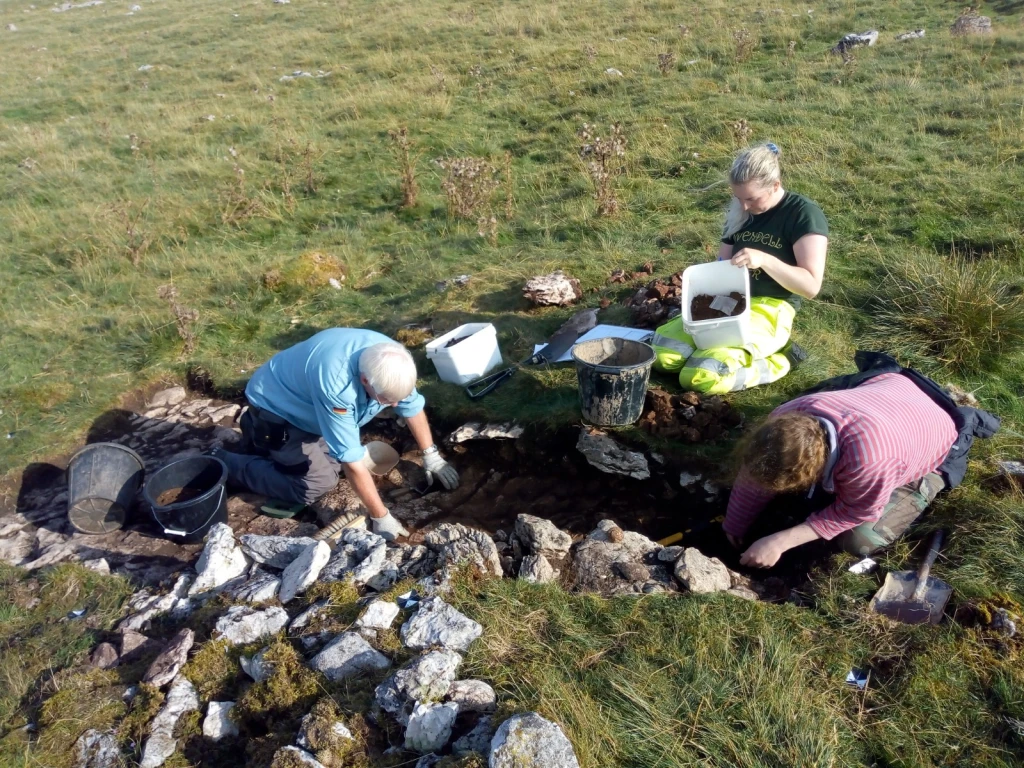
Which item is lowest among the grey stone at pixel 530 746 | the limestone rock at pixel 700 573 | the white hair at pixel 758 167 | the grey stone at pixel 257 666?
the limestone rock at pixel 700 573

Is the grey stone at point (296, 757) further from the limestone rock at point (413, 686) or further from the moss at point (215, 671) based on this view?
the moss at point (215, 671)

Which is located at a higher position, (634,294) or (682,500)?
(634,294)

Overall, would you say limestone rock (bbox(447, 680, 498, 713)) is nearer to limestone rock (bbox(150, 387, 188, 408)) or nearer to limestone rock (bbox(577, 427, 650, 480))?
limestone rock (bbox(577, 427, 650, 480))

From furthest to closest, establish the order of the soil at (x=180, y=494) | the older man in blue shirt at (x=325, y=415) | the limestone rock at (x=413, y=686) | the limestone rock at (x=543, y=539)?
1. the soil at (x=180, y=494)
2. the older man in blue shirt at (x=325, y=415)
3. the limestone rock at (x=543, y=539)
4. the limestone rock at (x=413, y=686)

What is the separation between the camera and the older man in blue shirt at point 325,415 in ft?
10.8

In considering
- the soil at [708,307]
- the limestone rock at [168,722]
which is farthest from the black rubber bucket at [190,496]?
the soil at [708,307]

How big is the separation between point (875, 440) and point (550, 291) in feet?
10.2

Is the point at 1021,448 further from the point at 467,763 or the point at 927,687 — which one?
the point at 467,763

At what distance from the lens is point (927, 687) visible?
7.89 ft

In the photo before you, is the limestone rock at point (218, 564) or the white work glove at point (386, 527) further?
the white work glove at point (386, 527)

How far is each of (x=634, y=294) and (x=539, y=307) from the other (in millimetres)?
758

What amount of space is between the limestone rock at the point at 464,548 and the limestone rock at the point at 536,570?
0.35ft

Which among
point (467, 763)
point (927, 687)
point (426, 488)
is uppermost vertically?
point (467, 763)

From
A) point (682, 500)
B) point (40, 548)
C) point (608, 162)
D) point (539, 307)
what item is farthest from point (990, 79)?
point (40, 548)
